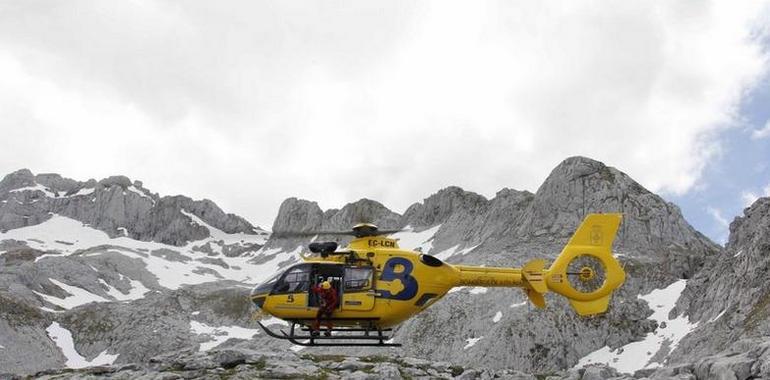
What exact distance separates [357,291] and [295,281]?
241cm

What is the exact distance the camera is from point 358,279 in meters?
24.0

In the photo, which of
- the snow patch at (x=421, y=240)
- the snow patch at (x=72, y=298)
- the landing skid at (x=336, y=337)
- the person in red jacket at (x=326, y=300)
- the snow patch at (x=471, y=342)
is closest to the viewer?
the landing skid at (x=336, y=337)

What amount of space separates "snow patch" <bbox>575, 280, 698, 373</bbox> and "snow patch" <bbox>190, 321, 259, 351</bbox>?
63402 millimetres

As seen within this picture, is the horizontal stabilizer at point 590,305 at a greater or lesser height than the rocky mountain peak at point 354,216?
lesser

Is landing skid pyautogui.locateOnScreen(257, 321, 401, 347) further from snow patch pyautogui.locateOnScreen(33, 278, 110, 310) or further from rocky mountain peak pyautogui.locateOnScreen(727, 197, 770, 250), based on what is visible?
snow patch pyautogui.locateOnScreen(33, 278, 110, 310)

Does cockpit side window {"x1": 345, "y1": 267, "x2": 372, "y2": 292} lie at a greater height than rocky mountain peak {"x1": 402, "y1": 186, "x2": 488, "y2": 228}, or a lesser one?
lesser

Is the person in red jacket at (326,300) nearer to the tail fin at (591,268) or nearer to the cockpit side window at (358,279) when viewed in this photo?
the cockpit side window at (358,279)

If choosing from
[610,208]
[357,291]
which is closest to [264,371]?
[357,291]

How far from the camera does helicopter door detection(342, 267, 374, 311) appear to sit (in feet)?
78.0

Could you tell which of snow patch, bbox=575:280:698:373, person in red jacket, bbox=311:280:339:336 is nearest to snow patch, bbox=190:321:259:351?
snow patch, bbox=575:280:698:373

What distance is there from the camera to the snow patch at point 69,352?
96.1 metres

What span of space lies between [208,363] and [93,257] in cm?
11061

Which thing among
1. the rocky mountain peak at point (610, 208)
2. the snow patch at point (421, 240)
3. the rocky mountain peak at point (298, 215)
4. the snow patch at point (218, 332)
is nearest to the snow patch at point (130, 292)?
the snow patch at point (218, 332)

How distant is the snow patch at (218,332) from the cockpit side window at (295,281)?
287 feet
